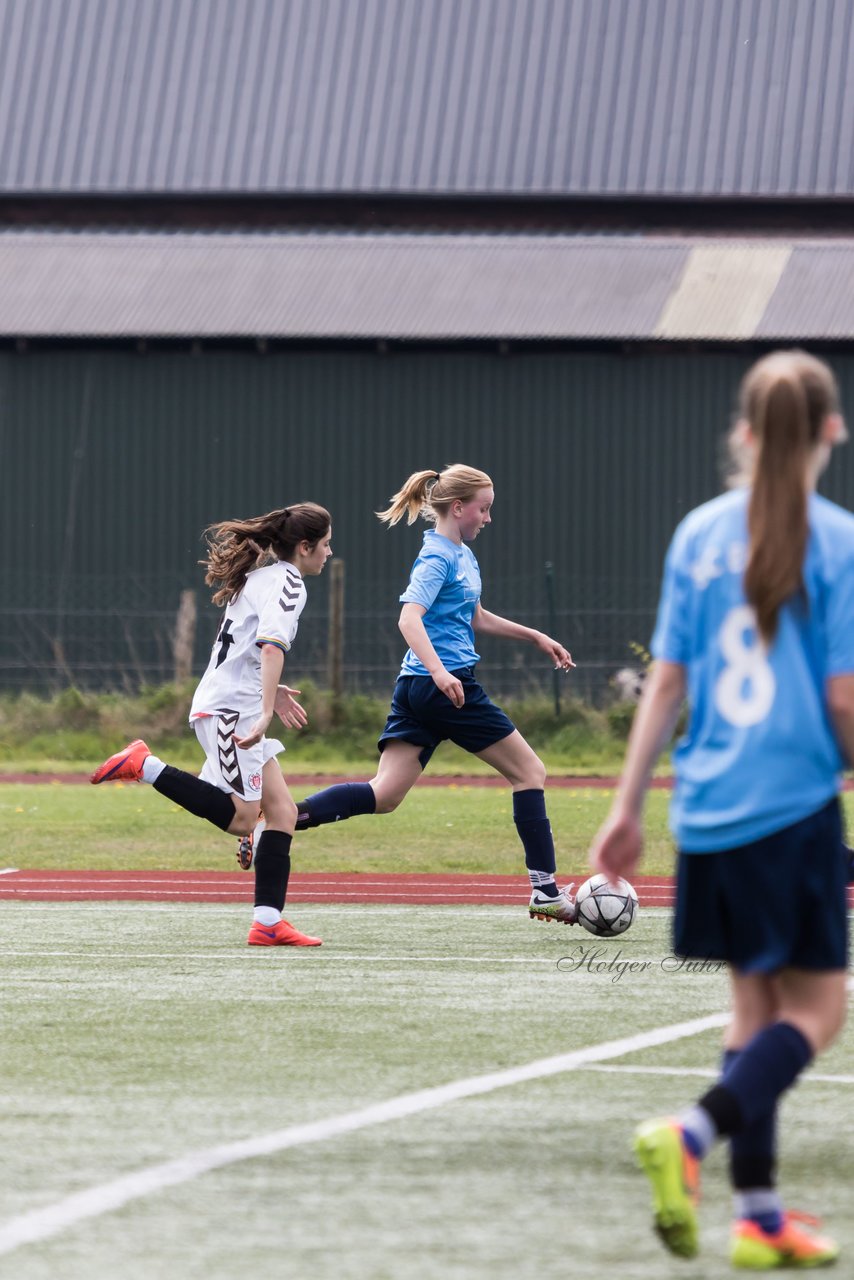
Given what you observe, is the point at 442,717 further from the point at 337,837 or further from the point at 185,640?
the point at 185,640

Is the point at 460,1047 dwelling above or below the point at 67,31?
below

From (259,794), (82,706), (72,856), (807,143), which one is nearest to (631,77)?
(807,143)

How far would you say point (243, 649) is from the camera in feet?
28.4

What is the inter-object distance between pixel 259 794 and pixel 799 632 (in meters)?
5.06

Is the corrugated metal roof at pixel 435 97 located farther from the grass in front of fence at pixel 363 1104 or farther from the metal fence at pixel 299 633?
the grass in front of fence at pixel 363 1104

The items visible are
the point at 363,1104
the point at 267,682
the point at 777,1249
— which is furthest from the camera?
the point at 267,682

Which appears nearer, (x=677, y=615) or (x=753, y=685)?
(x=753, y=685)

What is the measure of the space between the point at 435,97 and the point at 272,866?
1078 inches

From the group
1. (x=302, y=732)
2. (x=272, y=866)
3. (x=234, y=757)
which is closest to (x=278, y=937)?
(x=272, y=866)

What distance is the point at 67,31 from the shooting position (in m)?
35.4

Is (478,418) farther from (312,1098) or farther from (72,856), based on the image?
(312,1098)

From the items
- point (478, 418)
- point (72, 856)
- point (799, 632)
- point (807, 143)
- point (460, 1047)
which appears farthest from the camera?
point (807, 143)

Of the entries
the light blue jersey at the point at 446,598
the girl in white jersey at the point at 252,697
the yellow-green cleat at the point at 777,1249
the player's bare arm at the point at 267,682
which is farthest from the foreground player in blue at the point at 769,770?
the light blue jersey at the point at 446,598

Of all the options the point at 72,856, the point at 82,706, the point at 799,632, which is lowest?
the point at 82,706
